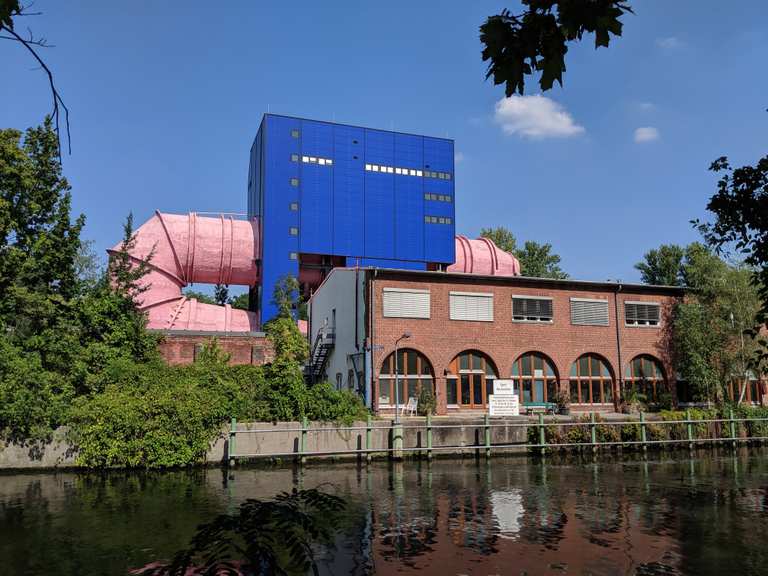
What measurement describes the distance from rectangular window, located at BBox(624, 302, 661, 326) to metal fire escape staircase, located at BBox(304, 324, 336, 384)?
17.1 m

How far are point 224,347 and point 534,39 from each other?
128 ft

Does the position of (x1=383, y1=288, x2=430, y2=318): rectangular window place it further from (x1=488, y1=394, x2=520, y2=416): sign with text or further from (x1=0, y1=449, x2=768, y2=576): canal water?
(x1=0, y1=449, x2=768, y2=576): canal water

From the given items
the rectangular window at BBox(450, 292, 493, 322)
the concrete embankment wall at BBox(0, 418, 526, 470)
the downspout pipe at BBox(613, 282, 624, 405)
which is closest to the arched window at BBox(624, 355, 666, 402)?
the downspout pipe at BBox(613, 282, 624, 405)

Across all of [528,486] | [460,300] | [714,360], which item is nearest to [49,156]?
[460,300]

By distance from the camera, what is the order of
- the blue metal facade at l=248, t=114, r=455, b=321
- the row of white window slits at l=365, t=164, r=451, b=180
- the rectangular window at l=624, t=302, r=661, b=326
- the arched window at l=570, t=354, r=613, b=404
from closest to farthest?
1. the arched window at l=570, t=354, r=613, b=404
2. the rectangular window at l=624, t=302, r=661, b=326
3. the blue metal facade at l=248, t=114, r=455, b=321
4. the row of white window slits at l=365, t=164, r=451, b=180

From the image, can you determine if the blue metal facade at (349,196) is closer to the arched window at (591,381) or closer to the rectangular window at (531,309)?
the rectangular window at (531,309)

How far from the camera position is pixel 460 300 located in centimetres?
3347

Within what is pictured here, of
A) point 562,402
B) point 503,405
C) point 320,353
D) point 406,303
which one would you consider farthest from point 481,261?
point 503,405

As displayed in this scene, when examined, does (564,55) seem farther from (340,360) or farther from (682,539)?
(340,360)

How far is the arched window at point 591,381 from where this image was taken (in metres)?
35.1

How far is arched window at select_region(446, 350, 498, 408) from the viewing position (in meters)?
32.8

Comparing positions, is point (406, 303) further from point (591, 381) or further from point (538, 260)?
point (538, 260)

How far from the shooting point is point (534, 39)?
4.04 m

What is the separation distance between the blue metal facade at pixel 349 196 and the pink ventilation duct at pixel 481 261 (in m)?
1.61
